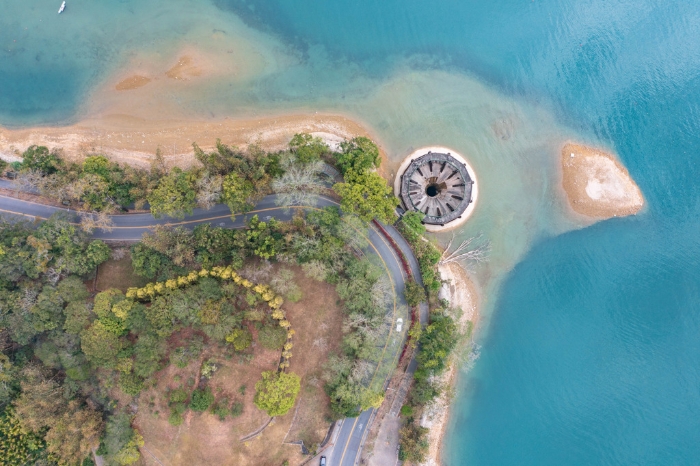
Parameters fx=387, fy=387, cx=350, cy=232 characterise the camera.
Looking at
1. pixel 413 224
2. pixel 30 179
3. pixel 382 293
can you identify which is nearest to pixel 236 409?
pixel 382 293

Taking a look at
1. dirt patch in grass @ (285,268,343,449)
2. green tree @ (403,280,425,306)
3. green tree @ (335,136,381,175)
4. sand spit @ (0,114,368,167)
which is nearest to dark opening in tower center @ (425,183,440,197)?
green tree @ (335,136,381,175)

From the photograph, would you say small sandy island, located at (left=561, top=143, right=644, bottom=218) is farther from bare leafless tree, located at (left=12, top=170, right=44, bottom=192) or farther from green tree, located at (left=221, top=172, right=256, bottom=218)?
bare leafless tree, located at (left=12, top=170, right=44, bottom=192)

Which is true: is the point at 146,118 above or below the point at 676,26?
below

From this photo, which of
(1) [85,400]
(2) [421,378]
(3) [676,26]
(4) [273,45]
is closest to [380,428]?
(2) [421,378]

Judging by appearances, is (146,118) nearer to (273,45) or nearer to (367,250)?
(273,45)

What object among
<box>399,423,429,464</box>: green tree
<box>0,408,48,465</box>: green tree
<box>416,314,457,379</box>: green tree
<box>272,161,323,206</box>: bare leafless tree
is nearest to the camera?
<box>0,408,48,465</box>: green tree

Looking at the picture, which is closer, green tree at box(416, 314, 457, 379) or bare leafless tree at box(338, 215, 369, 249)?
bare leafless tree at box(338, 215, 369, 249)

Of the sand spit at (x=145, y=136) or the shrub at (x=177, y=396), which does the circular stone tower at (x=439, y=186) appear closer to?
the sand spit at (x=145, y=136)

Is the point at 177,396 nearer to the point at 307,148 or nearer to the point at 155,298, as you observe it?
the point at 155,298
